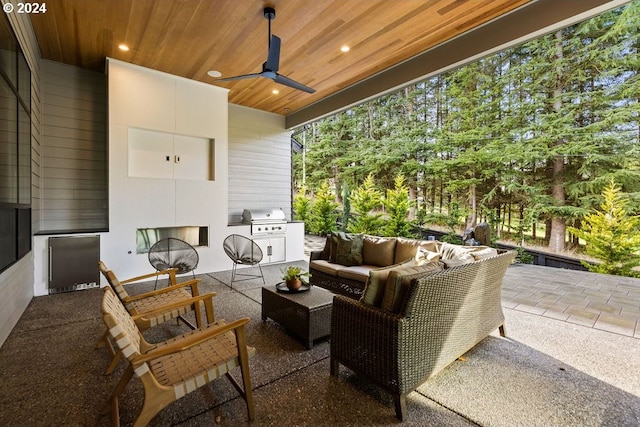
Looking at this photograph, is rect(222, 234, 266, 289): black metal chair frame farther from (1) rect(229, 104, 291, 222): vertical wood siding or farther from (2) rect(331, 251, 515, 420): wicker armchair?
(2) rect(331, 251, 515, 420): wicker armchair

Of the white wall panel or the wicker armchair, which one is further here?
the white wall panel

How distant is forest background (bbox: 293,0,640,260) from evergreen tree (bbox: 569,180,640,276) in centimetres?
42

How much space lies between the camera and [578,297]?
3.93 m

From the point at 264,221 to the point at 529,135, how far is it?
282 inches

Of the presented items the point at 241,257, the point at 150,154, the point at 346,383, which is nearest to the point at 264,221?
the point at 241,257

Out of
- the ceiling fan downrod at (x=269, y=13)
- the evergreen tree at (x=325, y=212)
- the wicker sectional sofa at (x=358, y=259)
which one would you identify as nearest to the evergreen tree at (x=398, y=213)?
the evergreen tree at (x=325, y=212)

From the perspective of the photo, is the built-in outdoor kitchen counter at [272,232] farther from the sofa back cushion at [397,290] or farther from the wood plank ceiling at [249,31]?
the sofa back cushion at [397,290]

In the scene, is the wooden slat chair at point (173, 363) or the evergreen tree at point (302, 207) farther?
the evergreen tree at point (302, 207)

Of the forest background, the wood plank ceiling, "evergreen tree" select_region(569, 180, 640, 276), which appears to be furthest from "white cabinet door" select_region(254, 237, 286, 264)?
"evergreen tree" select_region(569, 180, 640, 276)

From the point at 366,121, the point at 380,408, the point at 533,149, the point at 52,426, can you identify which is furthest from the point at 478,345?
the point at 366,121

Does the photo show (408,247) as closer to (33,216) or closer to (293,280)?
(293,280)

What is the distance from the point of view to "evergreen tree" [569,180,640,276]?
579 centimetres

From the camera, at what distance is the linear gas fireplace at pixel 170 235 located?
4.74m

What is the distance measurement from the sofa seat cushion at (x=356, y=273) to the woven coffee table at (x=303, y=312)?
30.5 inches
